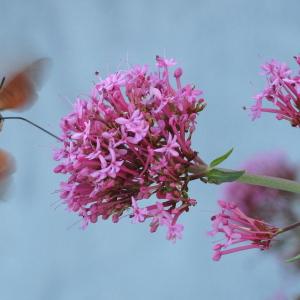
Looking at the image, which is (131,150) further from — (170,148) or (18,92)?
(18,92)

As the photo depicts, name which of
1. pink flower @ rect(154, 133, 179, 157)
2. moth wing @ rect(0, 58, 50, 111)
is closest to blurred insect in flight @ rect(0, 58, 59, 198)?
moth wing @ rect(0, 58, 50, 111)

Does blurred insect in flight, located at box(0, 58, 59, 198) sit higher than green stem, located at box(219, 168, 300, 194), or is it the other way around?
blurred insect in flight, located at box(0, 58, 59, 198)

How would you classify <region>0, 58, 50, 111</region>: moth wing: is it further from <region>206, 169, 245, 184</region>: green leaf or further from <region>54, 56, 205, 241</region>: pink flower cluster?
<region>206, 169, 245, 184</region>: green leaf

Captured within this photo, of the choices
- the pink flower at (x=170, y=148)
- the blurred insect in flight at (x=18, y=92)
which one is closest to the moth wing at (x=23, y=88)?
the blurred insect in flight at (x=18, y=92)

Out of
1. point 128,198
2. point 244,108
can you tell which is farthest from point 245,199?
point 128,198

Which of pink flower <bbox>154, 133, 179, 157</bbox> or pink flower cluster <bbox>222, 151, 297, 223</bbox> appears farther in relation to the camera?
pink flower cluster <bbox>222, 151, 297, 223</bbox>

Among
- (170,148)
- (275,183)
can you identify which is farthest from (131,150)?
(275,183)

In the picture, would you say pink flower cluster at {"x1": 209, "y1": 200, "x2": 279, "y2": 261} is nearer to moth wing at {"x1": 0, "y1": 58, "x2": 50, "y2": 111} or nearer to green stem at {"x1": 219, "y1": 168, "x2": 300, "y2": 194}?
green stem at {"x1": 219, "y1": 168, "x2": 300, "y2": 194}
